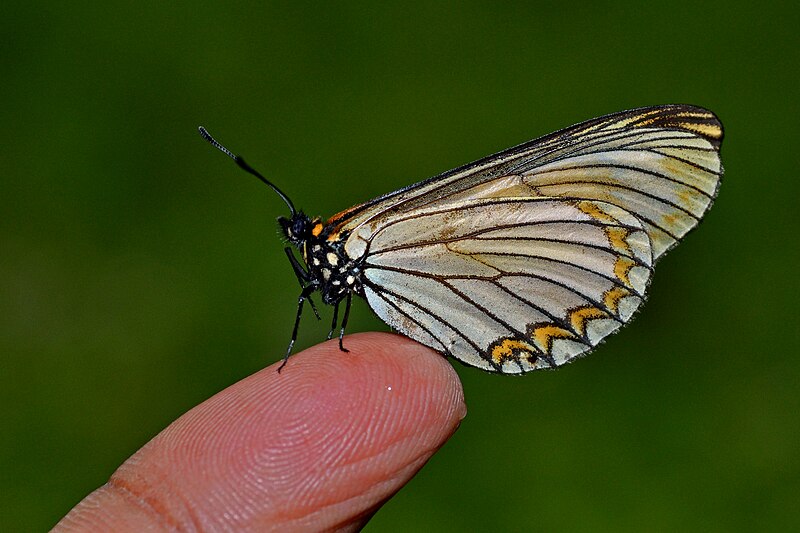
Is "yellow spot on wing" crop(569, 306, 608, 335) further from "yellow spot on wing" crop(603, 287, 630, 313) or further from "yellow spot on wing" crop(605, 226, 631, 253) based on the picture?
"yellow spot on wing" crop(605, 226, 631, 253)

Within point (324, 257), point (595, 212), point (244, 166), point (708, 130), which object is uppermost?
point (244, 166)

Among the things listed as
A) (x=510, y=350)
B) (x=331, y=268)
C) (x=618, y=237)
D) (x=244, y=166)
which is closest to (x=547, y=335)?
(x=510, y=350)

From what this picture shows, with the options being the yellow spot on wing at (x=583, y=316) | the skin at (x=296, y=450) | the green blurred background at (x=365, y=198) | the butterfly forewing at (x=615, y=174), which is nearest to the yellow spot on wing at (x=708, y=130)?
the butterfly forewing at (x=615, y=174)

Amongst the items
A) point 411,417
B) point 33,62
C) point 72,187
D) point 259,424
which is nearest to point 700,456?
point 411,417

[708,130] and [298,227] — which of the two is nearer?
[708,130]

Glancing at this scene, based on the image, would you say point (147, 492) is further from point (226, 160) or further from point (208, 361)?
point (226, 160)

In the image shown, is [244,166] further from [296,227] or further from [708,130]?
[708,130]
